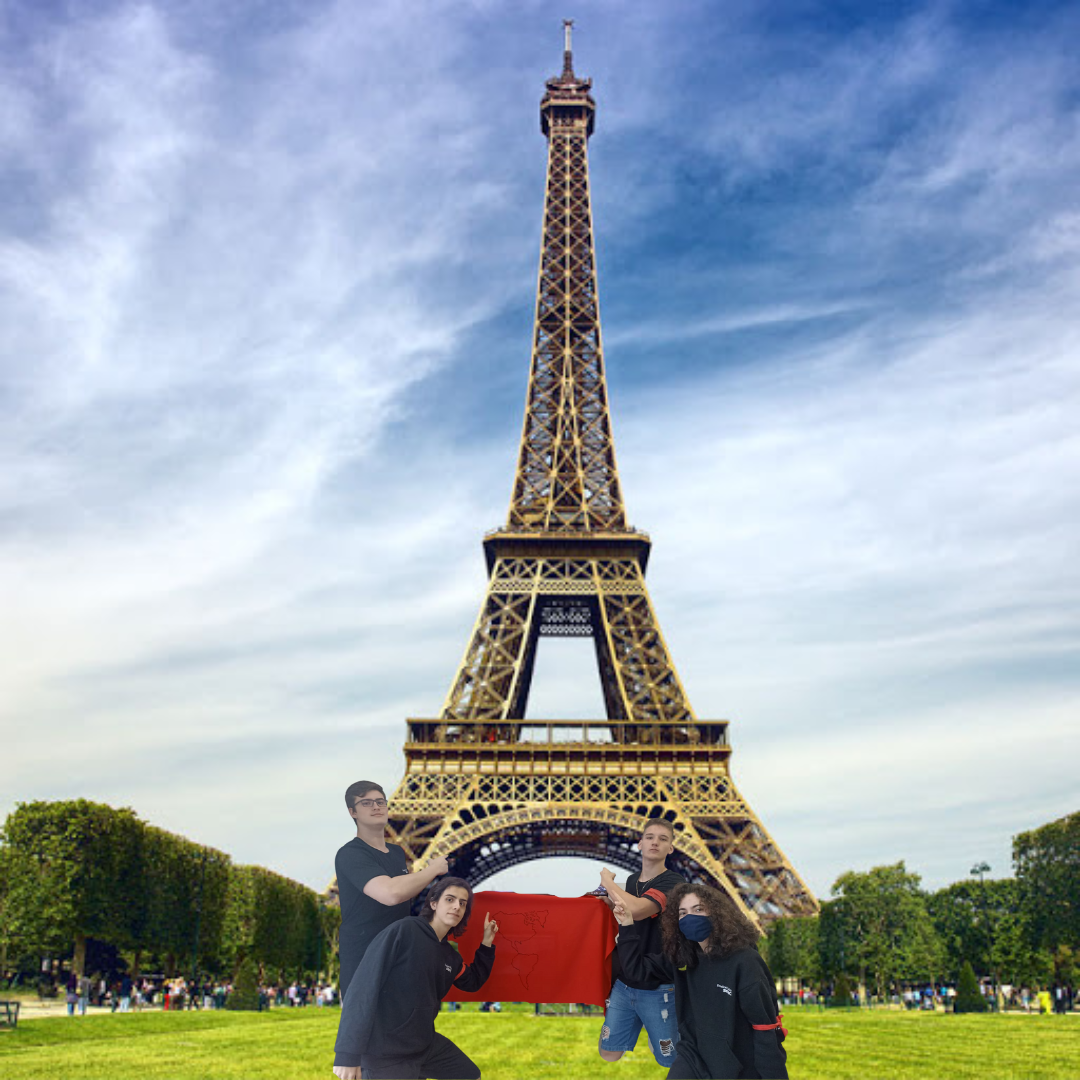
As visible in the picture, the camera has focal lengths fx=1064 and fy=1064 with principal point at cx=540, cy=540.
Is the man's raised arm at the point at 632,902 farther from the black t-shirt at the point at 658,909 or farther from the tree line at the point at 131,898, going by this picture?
the tree line at the point at 131,898

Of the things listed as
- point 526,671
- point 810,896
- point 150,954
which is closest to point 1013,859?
point 810,896

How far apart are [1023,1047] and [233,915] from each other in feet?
131

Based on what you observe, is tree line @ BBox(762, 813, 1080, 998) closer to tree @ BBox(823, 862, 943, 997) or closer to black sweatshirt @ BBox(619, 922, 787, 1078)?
tree @ BBox(823, 862, 943, 997)

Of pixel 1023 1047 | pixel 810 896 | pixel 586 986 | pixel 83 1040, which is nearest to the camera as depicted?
pixel 586 986

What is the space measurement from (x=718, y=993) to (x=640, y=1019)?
195cm

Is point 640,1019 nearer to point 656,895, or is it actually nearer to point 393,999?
point 656,895

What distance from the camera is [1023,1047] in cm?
2011

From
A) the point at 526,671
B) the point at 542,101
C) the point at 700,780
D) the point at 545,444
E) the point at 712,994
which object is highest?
the point at 542,101

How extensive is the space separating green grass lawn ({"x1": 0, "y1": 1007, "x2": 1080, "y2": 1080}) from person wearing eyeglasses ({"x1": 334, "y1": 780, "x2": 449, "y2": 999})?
496 centimetres

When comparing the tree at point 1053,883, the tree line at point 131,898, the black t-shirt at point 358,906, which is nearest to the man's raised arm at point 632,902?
the black t-shirt at point 358,906

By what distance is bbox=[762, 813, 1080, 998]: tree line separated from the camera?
46.2 meters

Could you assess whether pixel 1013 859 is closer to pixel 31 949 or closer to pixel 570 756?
pixel 570 756

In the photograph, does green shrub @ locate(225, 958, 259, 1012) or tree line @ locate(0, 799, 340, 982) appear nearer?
green shrub @ locate(225, 958, 259, 1012)

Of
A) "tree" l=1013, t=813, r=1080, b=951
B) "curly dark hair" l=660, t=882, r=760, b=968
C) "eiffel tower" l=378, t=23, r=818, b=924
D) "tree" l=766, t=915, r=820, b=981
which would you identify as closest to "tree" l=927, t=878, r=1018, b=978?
"tree" l=1013, t=813, r=1080, b=951
